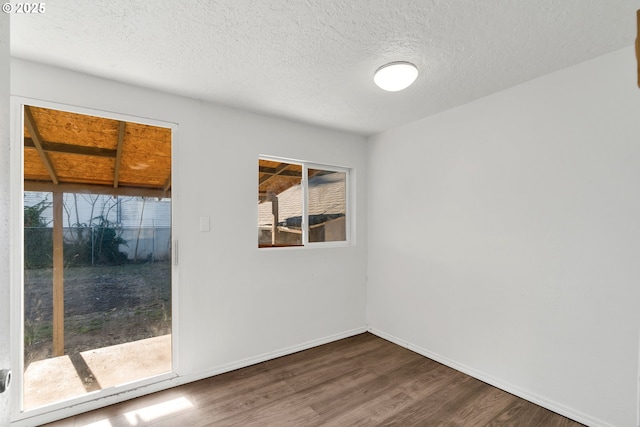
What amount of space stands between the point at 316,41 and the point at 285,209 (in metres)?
1.77

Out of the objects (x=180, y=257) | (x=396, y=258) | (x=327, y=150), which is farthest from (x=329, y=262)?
(x=180, y=257)

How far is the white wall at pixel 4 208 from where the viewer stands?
765 millimetres

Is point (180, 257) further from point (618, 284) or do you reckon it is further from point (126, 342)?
point (618, 284)

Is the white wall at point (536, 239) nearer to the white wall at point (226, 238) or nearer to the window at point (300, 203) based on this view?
the window at point (300, 203)

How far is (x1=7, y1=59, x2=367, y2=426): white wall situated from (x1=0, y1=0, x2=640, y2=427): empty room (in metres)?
0.02

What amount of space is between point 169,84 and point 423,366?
3.32m

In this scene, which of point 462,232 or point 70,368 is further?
point 462,232

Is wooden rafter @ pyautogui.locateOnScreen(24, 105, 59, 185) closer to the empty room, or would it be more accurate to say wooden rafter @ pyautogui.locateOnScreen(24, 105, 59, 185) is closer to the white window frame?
the empty room

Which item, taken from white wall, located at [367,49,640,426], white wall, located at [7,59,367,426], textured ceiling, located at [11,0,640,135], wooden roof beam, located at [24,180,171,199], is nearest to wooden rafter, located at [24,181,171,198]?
wooden roof beam, located at [24,180,171,199]

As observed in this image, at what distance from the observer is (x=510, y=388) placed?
2.29m

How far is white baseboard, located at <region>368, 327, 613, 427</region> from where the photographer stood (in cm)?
192

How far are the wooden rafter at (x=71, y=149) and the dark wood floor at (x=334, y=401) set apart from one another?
189 centimetres

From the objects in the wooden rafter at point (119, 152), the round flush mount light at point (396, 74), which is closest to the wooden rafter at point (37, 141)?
the wooden rafter at point (119, 152)

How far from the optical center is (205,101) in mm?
2555
